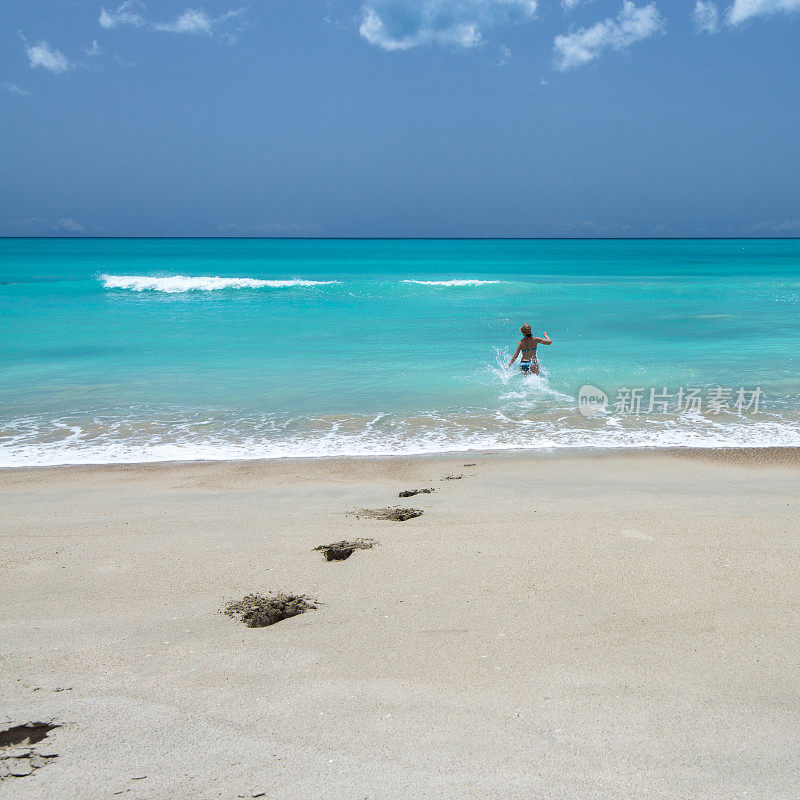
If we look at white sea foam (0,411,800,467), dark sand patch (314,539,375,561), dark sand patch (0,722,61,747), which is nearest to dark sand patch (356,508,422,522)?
dark sand patch (314,539,375,561)

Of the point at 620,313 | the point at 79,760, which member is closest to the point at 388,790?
the point at 79,760

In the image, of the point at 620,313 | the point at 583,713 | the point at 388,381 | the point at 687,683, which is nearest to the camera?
the point at 583,713

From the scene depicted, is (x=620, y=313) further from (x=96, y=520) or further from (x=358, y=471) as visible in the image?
(x=96, y=520)

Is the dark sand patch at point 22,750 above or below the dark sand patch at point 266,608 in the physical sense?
above

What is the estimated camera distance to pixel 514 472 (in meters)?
7.46

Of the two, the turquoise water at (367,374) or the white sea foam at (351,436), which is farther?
the turquoise water at (367,374)

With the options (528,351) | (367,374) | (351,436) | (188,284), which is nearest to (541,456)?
(351,436)

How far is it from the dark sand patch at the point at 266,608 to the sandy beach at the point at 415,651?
0.29 feet

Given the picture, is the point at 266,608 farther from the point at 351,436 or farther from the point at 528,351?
the point at 528,351

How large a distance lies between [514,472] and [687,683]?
171 inches

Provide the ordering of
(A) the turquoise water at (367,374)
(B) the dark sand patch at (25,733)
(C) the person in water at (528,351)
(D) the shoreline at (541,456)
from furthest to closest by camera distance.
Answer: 1. (C) the person in water at (528,351)
2. (A) the turquoise water at (367,374)
3. (D) the shoreline at (541,456)
4. (B) the dark sand patch at (25,733)

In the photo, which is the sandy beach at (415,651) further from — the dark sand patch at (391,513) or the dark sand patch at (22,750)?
the dark sand patch at (391,513)

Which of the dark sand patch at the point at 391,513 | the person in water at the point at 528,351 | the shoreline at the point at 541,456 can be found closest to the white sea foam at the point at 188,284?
the person in water at the point at 528,351

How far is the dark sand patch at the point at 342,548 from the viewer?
4836 mm
